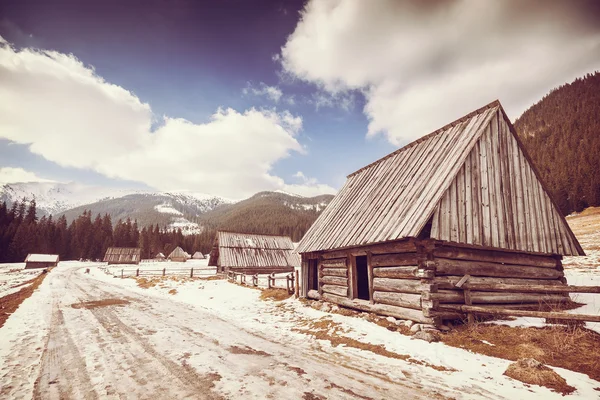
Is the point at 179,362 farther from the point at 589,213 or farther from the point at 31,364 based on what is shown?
the point at 589,213

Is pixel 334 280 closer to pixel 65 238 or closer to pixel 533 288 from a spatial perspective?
pixel 533 288

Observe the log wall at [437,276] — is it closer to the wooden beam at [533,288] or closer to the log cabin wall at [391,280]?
the log cabin wall at [391,280]

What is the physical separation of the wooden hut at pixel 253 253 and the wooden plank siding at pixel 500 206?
25663 millimetres

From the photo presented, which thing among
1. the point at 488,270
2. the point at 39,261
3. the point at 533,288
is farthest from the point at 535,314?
the point at 39,261

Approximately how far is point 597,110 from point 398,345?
5246 inches

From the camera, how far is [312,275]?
1536 cm

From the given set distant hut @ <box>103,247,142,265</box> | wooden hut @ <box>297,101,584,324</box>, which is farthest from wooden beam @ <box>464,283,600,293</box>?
distant hut @ <box>103,247,142,265</box>

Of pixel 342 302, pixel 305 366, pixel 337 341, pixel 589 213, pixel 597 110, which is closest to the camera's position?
pixel 305 366

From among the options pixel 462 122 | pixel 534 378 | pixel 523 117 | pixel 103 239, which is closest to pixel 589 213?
pixel 462 122

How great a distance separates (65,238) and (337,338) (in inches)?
4616

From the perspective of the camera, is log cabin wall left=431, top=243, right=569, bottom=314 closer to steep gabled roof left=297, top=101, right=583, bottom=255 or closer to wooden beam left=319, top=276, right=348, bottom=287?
steep gabled roof left=297, top=101, right=583, bottom=255

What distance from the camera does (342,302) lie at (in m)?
12.2

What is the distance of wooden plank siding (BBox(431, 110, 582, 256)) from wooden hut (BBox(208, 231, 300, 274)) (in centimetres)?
2566

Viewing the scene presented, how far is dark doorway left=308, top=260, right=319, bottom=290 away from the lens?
49.7ft
